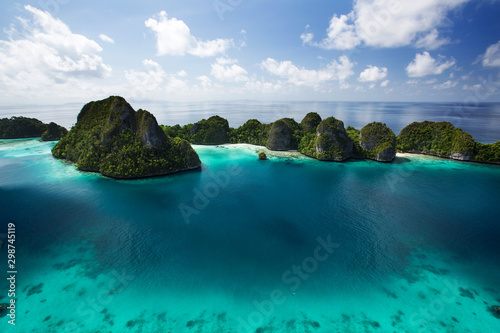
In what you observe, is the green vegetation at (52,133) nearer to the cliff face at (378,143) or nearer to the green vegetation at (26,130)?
the green vegetation at (26,130)

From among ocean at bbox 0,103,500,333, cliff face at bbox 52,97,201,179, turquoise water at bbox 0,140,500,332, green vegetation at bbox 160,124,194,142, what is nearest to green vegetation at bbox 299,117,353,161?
ocean at bbox 0,103,500,333

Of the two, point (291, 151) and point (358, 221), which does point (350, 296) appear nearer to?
point (358, 221)

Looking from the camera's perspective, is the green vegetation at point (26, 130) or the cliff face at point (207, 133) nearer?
the cliff face at point (207, 133)

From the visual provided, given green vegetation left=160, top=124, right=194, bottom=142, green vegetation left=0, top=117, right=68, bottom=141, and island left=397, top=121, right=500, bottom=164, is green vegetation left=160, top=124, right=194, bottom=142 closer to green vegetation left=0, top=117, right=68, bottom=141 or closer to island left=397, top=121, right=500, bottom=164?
green vegetation left=0, top=117, right=68, bottom=141

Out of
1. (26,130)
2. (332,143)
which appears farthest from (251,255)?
(26,130)

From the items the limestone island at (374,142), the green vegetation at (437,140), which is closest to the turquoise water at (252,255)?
the limestone island at (374,142)

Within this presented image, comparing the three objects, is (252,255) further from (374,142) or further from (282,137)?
(374,142)
